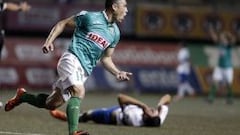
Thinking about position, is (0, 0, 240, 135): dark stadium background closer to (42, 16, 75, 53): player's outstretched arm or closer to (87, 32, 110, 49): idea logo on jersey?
(87, 32, 110, 49): idea logo on jersey

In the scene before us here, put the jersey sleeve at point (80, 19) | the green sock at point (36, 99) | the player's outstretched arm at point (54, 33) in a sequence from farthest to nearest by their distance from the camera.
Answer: the green sock at point (36, 99) → the jersey sleeve at point (80, 19) → the player's outstretched arm at point (54, 33)

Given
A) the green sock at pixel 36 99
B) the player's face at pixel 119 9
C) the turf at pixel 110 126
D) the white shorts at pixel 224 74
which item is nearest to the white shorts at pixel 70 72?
the player's face at pixel 119 9

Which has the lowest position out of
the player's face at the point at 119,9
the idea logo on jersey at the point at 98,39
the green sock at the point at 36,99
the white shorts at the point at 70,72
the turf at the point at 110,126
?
the turf at the point at 110,126

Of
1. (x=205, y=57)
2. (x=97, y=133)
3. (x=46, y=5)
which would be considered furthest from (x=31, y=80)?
(x=97, y=133)

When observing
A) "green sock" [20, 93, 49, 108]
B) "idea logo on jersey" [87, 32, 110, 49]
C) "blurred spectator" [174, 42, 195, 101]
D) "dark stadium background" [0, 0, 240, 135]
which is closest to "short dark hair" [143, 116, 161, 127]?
"green sock" [20, 93, 49, 108]

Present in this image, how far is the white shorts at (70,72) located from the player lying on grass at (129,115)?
2685mm

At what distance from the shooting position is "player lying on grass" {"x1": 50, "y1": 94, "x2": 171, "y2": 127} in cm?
1195

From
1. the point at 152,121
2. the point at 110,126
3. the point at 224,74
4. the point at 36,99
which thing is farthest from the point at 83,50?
the point at 224,74

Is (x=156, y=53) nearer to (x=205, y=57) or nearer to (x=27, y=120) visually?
(x=205, y=57)

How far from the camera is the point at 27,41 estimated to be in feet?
86.9

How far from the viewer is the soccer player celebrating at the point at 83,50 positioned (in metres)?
9.14

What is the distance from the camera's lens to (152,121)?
1200 cm

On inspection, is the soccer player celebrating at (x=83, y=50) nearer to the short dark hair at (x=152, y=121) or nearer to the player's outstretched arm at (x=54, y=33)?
the player's outstretched arm at (x=54, y=33)

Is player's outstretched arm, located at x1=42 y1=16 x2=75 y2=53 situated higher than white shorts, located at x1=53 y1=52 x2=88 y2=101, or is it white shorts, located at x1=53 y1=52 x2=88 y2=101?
player's outstretched arm, located at x1=42 y1=16 x2=75 y2=53
